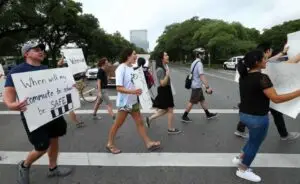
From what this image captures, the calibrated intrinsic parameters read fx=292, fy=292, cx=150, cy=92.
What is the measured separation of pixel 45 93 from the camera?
3.67 m

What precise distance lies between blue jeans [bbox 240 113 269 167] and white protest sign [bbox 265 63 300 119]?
0.49 metres

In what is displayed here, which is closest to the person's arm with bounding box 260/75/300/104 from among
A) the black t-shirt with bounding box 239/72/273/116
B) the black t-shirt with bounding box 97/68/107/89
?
the black t-shirt with bounding box 239/72/273/116

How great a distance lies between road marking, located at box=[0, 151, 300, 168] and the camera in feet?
13.9

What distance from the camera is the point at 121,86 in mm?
4547

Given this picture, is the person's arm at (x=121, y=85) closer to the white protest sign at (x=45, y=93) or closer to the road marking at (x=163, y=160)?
the white protest sign at (x=45, y=93)

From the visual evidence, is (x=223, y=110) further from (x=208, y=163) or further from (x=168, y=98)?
(x=208, y=163)

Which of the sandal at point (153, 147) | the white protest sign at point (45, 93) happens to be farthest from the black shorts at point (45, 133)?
the sandal at point (153, 147)

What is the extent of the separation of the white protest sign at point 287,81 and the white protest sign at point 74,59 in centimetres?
512

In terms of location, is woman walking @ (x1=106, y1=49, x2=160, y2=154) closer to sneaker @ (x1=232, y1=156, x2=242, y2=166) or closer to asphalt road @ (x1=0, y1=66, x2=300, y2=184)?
asphalt road @ (x1=0, y1=66, x2=300, y2=184)

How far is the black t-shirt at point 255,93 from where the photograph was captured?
3.40 m

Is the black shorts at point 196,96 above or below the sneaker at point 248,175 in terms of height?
above

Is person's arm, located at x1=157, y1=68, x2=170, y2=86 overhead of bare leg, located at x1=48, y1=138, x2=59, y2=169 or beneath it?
overhead

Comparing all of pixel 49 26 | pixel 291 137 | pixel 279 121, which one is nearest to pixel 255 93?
pixel 279 121

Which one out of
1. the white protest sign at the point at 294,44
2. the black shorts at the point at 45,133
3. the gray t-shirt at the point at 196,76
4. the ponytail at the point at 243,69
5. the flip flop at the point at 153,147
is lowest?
the flip flop at the point at 153,147
